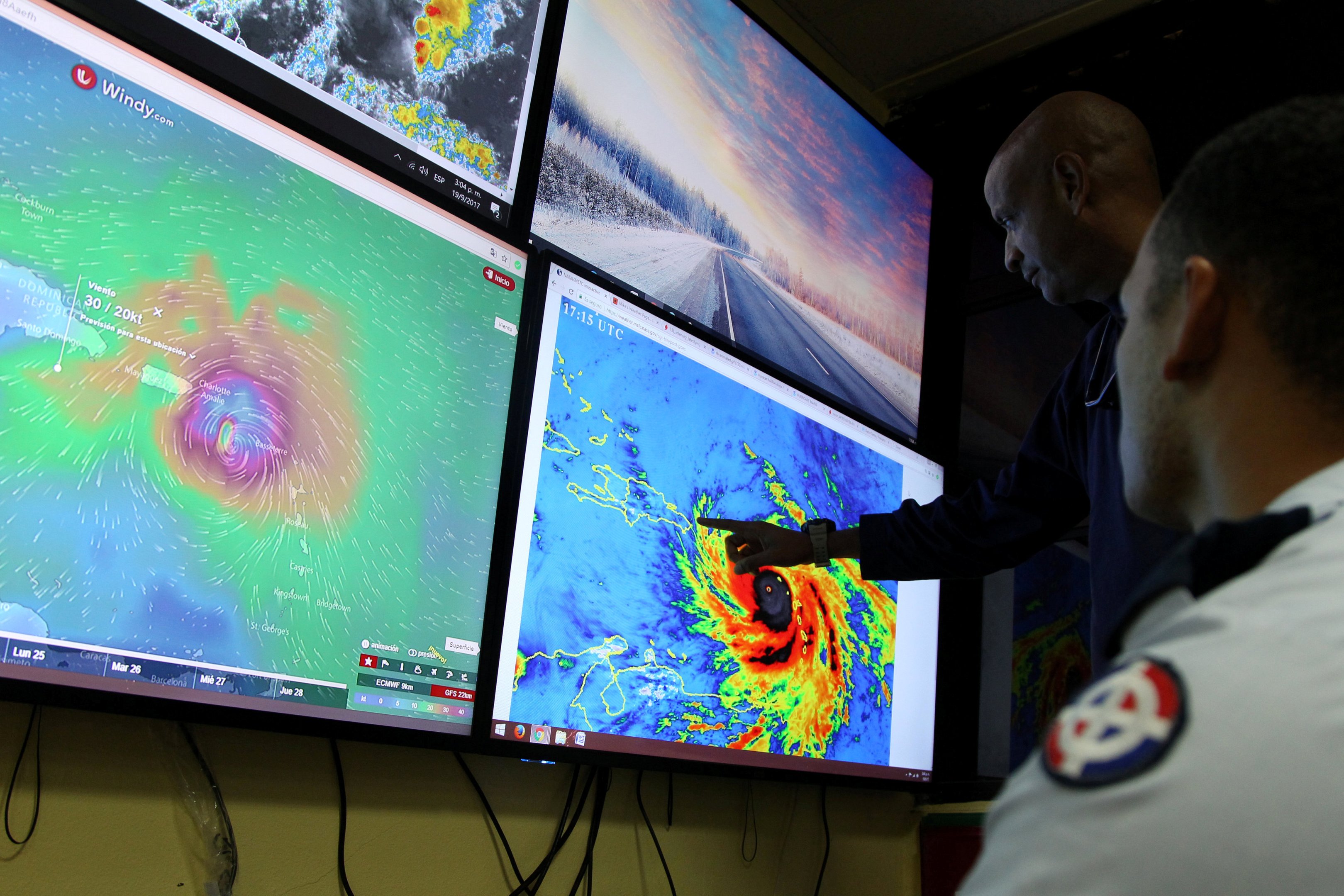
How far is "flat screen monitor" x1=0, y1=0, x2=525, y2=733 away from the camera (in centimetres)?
104

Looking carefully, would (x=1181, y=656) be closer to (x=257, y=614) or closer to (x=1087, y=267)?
(x=257, y=614)

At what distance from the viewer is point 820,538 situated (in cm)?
177

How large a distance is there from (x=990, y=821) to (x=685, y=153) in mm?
1740

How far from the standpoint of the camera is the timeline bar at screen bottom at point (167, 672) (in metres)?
1.00

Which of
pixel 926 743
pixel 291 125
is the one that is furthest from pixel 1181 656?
pixel 926 743

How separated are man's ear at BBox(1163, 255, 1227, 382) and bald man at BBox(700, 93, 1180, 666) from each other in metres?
0.93

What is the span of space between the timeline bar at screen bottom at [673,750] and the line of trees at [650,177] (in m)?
1.04

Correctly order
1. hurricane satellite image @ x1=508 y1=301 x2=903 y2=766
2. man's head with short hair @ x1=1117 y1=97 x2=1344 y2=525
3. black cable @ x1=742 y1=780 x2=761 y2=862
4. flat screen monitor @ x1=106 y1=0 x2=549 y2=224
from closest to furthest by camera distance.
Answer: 1. man's head with short hair @ x1=1117 y1=97 x2=1344 y2=525
2. flat screen monitor @ x1=106 y1=0 x2=549 y2=224
3. hurricane satellite image @ x1=508 y1=301 x2=903 y2=766
4. black cable @ x1=742 y1=780 x2=761 y2=862

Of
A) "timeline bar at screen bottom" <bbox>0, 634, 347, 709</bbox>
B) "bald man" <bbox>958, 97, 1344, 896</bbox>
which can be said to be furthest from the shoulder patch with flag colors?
"timeline bar at screen bottom" <bbox>0, 634, 347, 709</bbox>

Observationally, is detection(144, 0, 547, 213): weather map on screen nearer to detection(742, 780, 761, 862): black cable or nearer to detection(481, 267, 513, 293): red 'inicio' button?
detection(481, 267, 513, 293): red 'inicio' button

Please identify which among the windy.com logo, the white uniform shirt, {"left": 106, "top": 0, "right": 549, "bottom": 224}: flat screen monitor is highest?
{"left": 106, "top": 0, "right": 549, "bottom": 224}: flat screen monitor

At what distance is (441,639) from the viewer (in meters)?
1.37

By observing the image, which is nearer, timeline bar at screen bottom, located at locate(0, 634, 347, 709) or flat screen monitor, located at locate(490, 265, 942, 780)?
timeline bar at screen bottom, located at locate(0, 634, 347, 709)

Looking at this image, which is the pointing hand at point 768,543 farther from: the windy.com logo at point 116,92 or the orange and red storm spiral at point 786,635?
the windy.com logo at point 116,92
